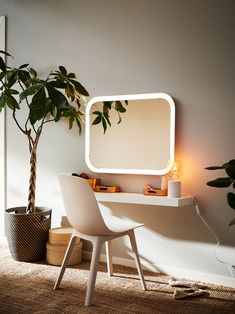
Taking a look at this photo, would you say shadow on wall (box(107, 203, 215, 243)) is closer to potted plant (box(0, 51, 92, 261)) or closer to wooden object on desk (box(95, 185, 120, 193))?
wooden object on desk (box(95, 185, 120, 193))

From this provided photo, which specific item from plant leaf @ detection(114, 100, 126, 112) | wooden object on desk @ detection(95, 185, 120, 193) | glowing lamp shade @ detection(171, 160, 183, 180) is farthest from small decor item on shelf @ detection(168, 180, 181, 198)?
plant leaf @ detection(114, 100, 126, 112)

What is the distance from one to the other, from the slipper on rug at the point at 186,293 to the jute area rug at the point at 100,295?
1.0 inches

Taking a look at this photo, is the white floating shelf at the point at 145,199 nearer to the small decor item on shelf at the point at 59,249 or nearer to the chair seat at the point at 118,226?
the chair seat at the point at 118,226

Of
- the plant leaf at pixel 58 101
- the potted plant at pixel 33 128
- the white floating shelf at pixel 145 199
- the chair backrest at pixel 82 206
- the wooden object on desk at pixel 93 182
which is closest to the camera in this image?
the chair backrest at pixel 82 206

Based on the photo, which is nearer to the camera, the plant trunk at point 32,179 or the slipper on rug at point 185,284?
the slipper on rug at point 185,284

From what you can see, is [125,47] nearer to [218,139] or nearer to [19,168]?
[218,139]

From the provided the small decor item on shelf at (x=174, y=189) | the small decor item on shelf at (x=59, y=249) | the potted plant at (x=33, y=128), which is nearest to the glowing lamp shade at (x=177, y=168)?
the small decor item on shelf at (x=174, y=189)

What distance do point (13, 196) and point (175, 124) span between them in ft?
5.69

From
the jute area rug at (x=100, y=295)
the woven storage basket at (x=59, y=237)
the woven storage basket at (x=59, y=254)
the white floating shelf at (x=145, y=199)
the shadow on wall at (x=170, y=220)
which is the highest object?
the white floating shelf at (x=145, y=199)

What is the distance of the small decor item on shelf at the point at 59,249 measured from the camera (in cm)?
291

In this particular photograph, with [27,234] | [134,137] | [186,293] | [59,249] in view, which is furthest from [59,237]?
[186,293]

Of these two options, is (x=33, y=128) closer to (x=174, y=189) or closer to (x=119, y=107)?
(x=119, y=107)

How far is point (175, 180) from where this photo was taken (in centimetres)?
263

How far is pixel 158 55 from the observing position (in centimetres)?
277
